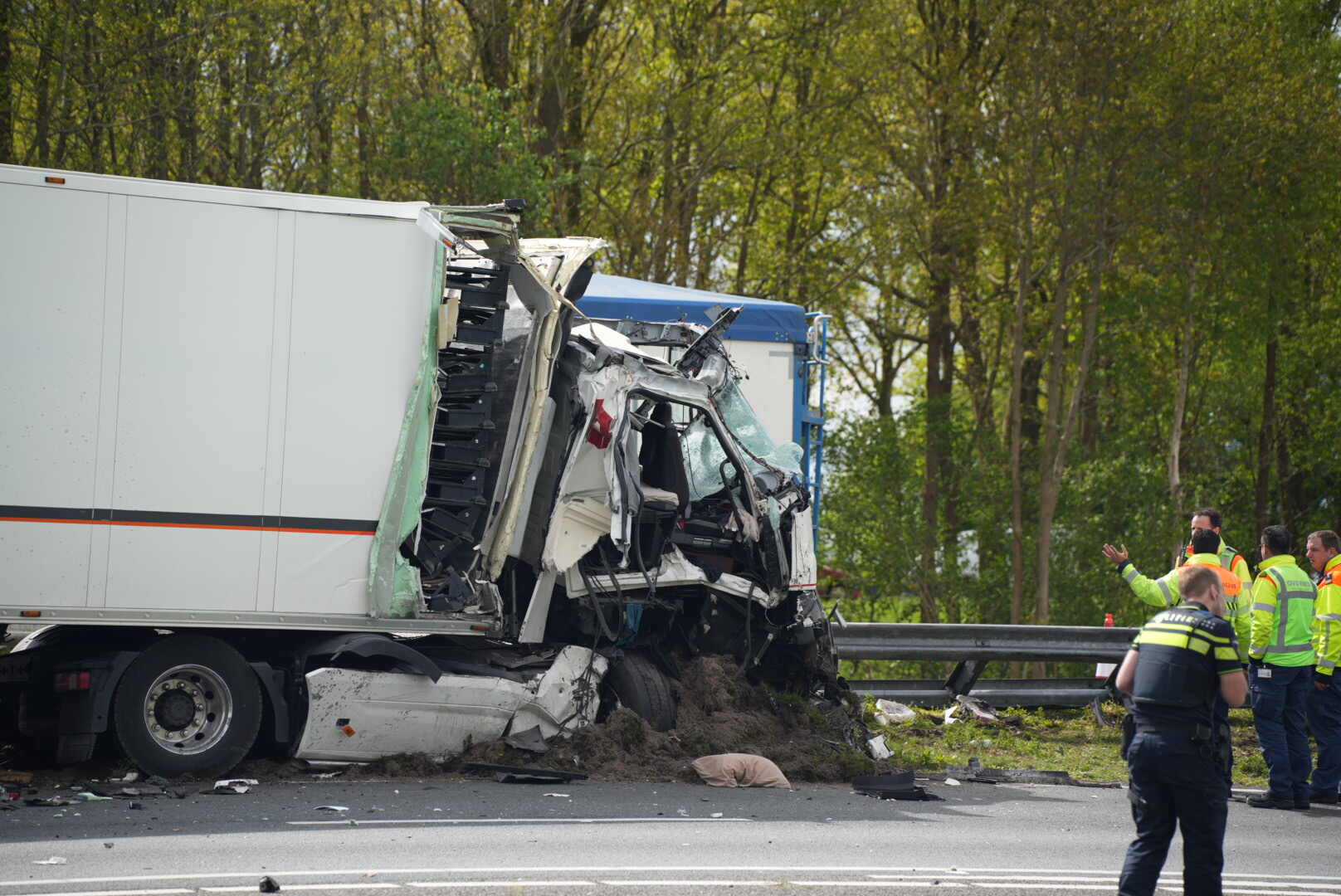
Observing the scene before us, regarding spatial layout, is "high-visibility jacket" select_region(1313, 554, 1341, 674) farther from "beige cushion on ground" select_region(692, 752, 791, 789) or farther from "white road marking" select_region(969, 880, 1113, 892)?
"white road marking" select_region(969, 880, 1113, 892)

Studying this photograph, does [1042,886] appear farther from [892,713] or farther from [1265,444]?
[1265,444]

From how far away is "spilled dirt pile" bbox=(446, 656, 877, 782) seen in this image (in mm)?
8391

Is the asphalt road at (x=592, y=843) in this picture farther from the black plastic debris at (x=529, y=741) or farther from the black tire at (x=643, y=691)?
the black tire at (x=643, y=691)

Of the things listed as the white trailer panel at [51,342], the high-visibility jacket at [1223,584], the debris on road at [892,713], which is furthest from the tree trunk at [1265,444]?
the white trailer panel at [51,342]

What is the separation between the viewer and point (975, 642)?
40.5 feet

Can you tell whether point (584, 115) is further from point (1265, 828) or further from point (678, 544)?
point (1265, 828)

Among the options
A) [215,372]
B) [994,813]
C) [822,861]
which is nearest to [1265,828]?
[994,813]

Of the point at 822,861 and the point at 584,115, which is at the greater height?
the point at 584,115

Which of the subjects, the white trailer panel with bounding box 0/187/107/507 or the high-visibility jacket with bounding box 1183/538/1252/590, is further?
the high-visibility jacket with bounding box 1183/538/1252/590

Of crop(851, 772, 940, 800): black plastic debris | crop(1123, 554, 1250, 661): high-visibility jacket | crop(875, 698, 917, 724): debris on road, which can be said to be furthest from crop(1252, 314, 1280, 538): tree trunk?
crop(851, 772, 940, 800): black plastic debris

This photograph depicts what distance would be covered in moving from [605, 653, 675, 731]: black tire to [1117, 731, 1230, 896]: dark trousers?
12.6 feet

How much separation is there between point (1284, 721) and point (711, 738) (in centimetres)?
375

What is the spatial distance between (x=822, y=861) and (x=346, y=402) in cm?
357

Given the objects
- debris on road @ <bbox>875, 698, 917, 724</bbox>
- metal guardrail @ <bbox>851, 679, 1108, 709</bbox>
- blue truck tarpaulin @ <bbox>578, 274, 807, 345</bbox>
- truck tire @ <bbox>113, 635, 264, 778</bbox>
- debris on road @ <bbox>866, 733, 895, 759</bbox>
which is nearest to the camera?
truck tire @ <bbox>113, 635, 264, 778</bbox>
